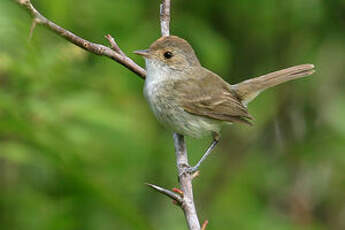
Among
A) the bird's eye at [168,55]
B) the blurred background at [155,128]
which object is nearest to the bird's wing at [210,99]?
the bird's eye at [168,55]

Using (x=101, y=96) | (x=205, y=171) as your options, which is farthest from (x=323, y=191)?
(x=101, y=96)

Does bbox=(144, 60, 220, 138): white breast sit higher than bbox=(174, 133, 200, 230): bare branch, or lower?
higher

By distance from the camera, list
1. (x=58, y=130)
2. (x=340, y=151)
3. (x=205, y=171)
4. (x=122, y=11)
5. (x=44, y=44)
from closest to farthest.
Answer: (x=58, y=130)
(x=44, y=44)
(x=122, y=11)
(x=340, y=151)
(x=205, y=171)

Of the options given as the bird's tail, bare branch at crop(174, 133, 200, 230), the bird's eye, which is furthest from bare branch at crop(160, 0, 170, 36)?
the bird's tail

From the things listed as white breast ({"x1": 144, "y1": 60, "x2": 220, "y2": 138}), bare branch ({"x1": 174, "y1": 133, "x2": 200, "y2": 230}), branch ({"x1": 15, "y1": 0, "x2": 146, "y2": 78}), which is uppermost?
white breast ({"x1": 144, "y1": 60, "x2": 220, "y2": 138})

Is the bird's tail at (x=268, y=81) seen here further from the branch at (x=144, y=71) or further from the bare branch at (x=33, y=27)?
the bare branch at (x=33, y=27)

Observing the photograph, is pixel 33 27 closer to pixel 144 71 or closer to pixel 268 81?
pixel 144 71

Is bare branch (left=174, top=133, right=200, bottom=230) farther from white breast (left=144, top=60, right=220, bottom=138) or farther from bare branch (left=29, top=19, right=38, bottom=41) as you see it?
bare branch (left=29, top=19, right=38, bottom=41)

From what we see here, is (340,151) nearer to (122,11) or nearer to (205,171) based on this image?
(205,171)
